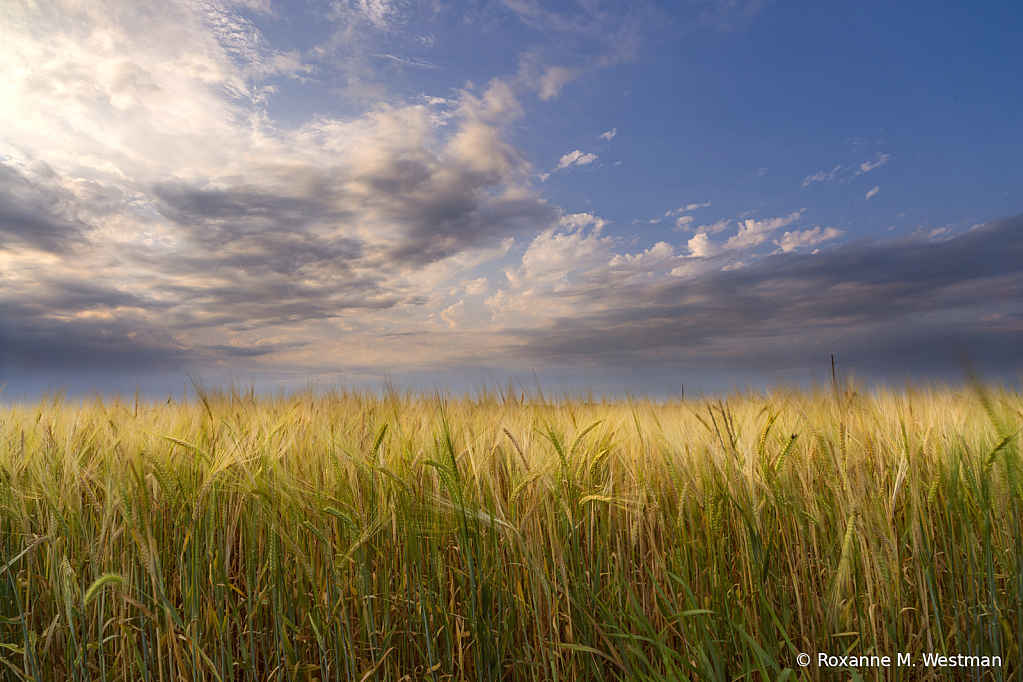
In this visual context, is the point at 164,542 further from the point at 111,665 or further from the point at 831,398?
the point at 831,398

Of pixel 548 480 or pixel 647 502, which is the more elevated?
pixel 548 480

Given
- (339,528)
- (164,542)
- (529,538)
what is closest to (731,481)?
(529,538)

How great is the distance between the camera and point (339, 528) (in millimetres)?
2154

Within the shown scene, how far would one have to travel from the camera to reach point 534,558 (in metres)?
1.89

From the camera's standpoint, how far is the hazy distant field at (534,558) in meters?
1.92

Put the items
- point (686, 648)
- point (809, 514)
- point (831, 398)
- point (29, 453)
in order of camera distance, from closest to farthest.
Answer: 1. point (686, 648)
2. point (809, 514)
3. point (29, 453)
4. point (831, 398)

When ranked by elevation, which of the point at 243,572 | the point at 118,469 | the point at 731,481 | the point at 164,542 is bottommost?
the point at 243,572

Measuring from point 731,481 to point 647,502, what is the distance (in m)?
0.35

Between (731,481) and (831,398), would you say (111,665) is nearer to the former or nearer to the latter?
(731,481)

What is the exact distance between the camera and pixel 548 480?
6.64ft

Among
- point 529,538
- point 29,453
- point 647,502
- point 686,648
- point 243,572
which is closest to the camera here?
point 686,648

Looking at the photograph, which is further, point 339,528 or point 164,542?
point 164,542

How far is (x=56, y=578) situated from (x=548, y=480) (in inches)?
87.4

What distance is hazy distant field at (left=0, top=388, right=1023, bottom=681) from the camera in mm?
1922
